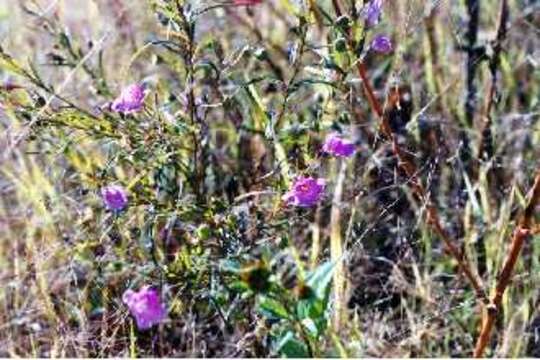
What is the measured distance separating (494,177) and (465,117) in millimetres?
167

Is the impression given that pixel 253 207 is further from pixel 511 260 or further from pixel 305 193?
pixel 511 260

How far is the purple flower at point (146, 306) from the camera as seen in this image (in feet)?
3.60

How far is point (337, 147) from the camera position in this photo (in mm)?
1276

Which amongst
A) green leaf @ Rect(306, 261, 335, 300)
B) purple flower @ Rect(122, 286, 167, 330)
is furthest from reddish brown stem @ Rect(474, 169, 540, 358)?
purple flower @ Rect(122, 286, 167, 330)

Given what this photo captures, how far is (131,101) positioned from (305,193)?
250 mm

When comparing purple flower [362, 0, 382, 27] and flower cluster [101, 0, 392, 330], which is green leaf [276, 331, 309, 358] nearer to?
flower cluster [101, 0, 392, 330]

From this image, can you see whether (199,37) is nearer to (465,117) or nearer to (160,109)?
(465,117)

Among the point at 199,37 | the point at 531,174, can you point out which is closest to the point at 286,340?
the point at 531,174

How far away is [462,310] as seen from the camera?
4.88 feet

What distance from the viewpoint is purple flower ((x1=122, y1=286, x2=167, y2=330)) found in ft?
3.60

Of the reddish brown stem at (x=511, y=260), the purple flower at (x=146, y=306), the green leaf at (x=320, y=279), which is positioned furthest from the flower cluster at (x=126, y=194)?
the reddish brown stem at (x=511, y=260)

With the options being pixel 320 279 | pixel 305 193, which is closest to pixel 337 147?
pixel 305 193

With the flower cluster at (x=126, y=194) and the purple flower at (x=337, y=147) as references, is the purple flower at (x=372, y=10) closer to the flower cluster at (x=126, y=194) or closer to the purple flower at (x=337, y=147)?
the flower cluster at (x=126, y=194)

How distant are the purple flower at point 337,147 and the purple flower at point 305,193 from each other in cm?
8
